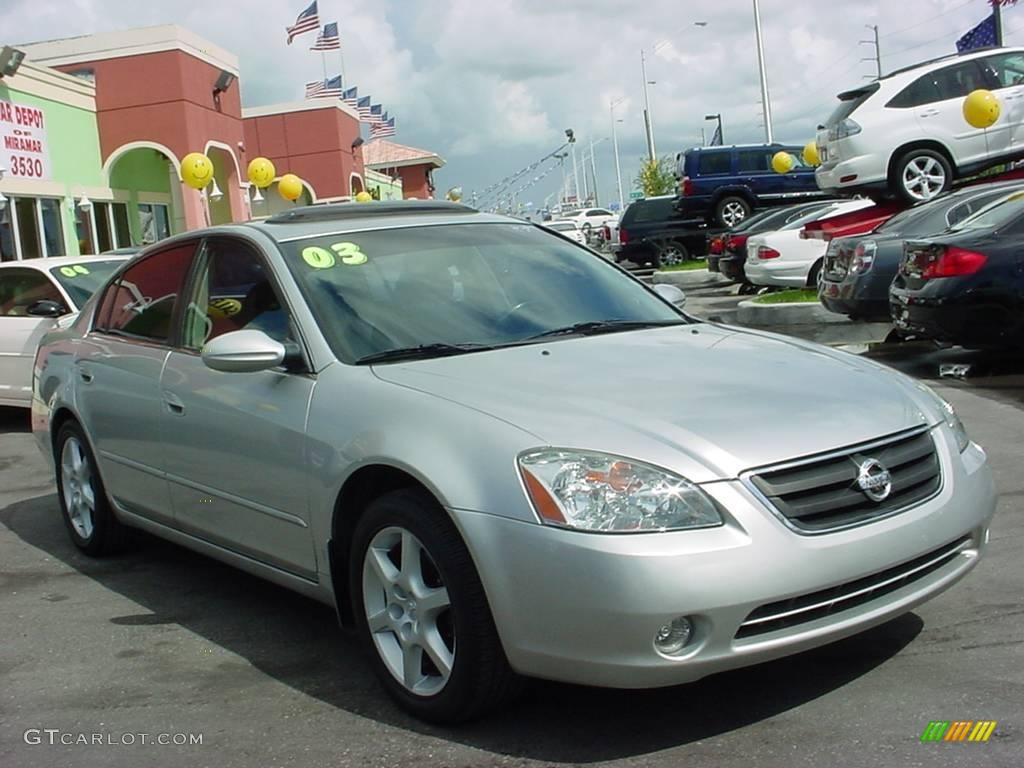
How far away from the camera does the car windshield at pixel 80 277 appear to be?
1055cm

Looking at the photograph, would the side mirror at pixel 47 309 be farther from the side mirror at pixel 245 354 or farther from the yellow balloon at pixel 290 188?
the yellow balloon at pixel 290 188

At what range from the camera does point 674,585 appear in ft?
10.0

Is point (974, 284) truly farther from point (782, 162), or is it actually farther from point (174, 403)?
point (782, 162)

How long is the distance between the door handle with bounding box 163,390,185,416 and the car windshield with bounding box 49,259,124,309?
6.01m

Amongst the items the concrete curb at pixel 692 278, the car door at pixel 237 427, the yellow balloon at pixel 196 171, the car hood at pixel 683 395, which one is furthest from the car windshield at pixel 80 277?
the concrete curb at pixel 692 278

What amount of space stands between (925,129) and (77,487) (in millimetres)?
13427

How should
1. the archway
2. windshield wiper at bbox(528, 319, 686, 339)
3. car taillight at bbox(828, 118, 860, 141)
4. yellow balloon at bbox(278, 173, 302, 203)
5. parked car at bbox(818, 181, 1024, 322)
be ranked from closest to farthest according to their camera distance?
1. windshield wiper at bbox(528, 319, 686, 339)
2. parked car at bbox(818, 181, 1024, 322)
3. car taillight at bbox(828, 118, 860, 141)
4. the archway
5. yellow balloon at bbox(278, 173, 302, 203)

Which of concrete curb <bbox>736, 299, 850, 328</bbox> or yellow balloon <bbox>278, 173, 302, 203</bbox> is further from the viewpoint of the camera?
yellow balloon <bbox>278, 173, 302, 203</bbox>

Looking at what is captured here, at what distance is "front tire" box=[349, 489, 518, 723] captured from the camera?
11.0 ft

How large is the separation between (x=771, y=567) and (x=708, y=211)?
25.6m

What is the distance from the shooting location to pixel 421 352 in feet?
13.4

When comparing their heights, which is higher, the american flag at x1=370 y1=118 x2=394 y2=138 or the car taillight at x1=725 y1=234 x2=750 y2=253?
the american flag at x1=370 y1=118 x2=394 y2=138

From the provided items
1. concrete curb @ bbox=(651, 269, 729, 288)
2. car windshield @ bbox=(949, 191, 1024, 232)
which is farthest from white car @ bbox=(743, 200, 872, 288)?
car windshield @ bbox=(949, 191, 1024, 232)

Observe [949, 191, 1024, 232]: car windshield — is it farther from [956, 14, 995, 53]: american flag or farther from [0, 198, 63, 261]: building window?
[956, 14, 995, 53]: american flag
